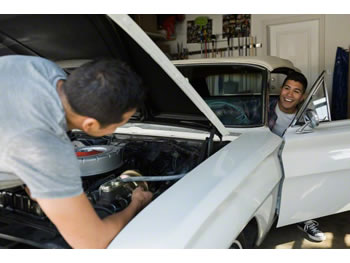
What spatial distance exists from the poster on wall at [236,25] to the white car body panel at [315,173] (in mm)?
4532

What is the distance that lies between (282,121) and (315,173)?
0.61 m

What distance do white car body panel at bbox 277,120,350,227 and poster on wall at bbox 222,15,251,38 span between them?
4532 mm

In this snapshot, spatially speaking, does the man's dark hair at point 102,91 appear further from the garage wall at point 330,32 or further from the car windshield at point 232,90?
the garage wall at point 330,32

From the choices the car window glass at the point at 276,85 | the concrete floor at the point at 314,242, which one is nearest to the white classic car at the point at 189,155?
the concrete floor at the point at 314,242

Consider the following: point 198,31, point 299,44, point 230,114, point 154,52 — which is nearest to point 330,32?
point 299,44

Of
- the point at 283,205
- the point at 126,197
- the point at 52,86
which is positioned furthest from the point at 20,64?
the point at 283,205

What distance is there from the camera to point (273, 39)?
595cm

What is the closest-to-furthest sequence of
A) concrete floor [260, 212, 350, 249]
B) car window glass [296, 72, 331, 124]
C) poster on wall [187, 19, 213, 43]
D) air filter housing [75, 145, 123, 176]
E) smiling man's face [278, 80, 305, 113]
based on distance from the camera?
air filter housing [75, 145, 123, 176] < car window glass [296, 72, 331, 124] < concrete floor [260, 212, 350, 249] < smiling man's face [278, 80, 305, 113] < poster on wall [187, 19, 213, 43]

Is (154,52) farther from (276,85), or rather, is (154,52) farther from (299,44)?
(299,44)

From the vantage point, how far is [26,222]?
1150 millimetres

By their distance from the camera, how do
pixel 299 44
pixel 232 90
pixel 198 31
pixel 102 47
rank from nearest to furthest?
pixel 102 47, pixel 232 90, pixel 299 44, pixel 198 31

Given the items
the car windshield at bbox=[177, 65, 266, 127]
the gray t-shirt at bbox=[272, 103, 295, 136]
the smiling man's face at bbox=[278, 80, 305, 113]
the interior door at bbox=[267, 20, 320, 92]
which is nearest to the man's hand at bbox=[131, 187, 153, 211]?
the car windshield at bbox=[177, 65, 266, 127]

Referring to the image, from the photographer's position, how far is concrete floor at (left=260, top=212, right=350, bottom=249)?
234cm

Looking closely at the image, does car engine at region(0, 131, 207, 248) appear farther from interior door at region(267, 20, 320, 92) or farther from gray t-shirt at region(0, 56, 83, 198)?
interior door at region(267, 20, 320, 92)
